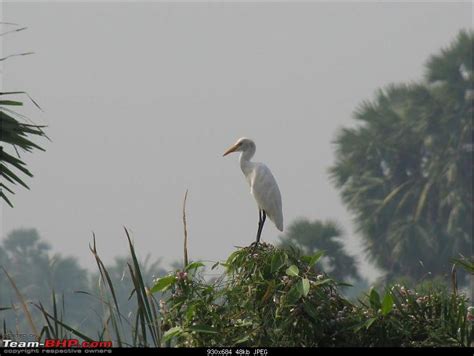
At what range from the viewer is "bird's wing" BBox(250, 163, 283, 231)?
723 centimetres

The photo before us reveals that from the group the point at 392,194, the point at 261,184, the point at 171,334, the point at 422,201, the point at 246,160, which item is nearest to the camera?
the point at 171,334

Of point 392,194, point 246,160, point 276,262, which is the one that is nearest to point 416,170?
point 392,194

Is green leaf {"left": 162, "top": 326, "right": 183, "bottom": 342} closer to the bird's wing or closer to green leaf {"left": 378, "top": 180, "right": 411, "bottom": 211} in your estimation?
the bird's wing

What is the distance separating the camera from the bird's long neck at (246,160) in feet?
24.5

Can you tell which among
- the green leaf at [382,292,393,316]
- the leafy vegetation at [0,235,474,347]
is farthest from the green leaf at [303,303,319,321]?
the green leaf at [382,292,393,316]

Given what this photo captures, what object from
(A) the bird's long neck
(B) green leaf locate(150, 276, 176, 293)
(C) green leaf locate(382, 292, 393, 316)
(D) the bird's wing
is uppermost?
(A) the bird's long neck

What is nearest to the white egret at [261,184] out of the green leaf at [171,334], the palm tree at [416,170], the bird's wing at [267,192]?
the bird's wing at [267,192]

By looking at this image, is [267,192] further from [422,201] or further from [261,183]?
[422,201]

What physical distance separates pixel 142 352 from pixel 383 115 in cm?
2849

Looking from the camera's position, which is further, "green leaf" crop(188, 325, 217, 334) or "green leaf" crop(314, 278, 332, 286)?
"green leaf" crop(314, 278, 332, 286)

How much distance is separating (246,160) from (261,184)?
0.34 metres

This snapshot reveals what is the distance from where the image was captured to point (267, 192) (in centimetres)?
725

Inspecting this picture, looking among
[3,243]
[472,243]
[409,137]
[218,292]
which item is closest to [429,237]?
[472,243]

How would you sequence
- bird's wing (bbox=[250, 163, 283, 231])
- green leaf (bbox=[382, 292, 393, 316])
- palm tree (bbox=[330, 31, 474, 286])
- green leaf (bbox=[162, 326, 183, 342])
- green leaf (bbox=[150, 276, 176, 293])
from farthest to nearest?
palm tree (bbox=[330, 31, 474, 286])
bird's wing (bbox=[250, 163, 283, 231])
green leaf (bbox=[150, 276, 176, 293])
green leaf (bbox=[382, 292, 393, 316])
green leaf (bbox=[162, 326, 183, 342])
